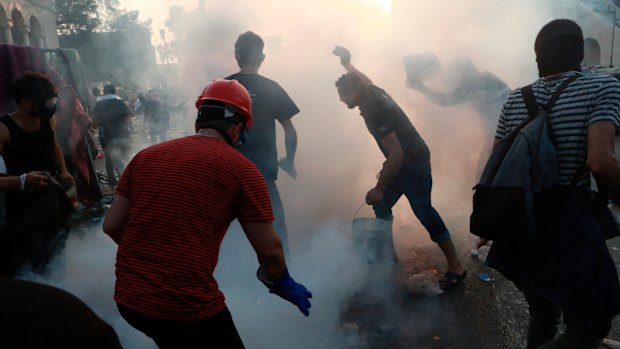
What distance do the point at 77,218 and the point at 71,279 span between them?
6.88 ft

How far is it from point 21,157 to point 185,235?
1.92m

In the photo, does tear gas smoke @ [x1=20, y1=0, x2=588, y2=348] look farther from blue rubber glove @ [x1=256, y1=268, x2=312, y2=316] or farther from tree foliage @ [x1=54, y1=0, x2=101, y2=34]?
tree foliage @ [x1=54, y1=0, x2=101, y2=34]

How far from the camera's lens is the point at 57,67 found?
583 cm

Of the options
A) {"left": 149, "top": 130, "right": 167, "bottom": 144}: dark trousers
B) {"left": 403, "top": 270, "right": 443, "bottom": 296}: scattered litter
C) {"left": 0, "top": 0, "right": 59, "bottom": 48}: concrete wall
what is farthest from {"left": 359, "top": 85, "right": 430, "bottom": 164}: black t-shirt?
{"left": 0, "top": 0, "right": 59, "bottom": 48}: concrete wall

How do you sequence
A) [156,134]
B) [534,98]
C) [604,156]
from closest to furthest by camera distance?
[604,156], [534,98], [156,134]

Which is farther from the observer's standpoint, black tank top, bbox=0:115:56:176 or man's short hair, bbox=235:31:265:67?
man's short hair, bbox=235:31:265:67

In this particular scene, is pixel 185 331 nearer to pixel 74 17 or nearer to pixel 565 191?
pixel 565 191

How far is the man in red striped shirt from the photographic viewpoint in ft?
4.48

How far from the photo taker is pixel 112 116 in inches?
269

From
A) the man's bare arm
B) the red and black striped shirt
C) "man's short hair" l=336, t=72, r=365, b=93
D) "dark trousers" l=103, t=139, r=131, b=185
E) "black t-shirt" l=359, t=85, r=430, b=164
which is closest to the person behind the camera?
the red and black striped shirt

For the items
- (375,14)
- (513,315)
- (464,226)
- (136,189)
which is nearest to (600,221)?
(513,315)

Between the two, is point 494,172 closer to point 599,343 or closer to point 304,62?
point 599,343

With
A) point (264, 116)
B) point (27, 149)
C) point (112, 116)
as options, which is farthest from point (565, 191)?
point (112, 116)

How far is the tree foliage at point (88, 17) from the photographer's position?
34.0 metres
